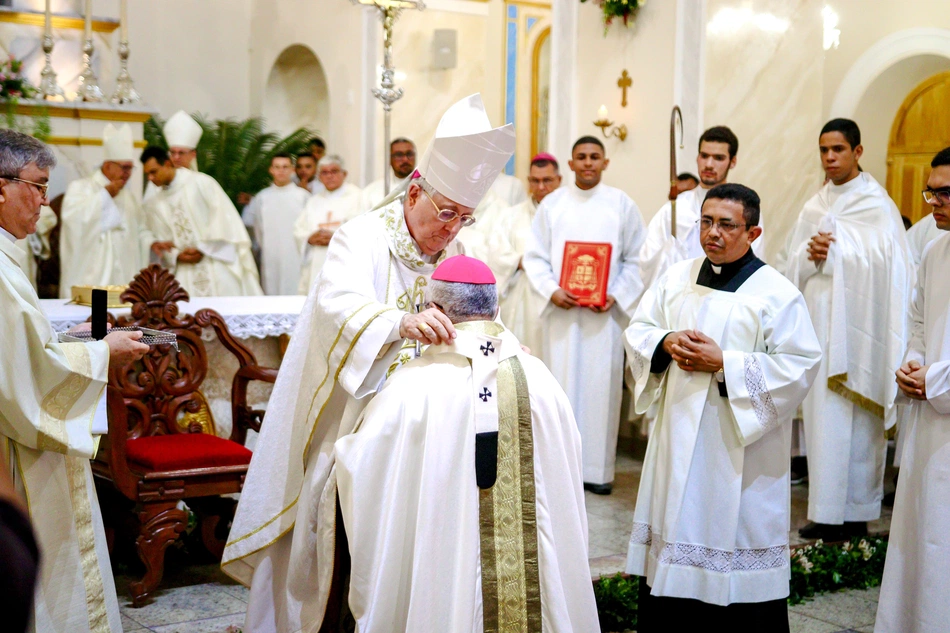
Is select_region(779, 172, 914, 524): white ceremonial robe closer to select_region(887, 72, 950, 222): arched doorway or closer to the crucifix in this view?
select_region(887, 72, 950, 222): arched doorway

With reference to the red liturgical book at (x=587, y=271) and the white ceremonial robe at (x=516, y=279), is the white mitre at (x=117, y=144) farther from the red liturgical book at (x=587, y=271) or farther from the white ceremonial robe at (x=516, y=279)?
the red liturgical book at (x=587, y=271)

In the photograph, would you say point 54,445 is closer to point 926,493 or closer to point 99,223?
point 926,493

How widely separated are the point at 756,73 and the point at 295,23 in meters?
7.07

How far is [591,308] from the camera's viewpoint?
6141 millimetres

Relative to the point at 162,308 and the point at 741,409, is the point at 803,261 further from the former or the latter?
the point at 162,308

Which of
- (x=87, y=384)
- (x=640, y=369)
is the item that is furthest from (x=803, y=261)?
(x=87, y=384)

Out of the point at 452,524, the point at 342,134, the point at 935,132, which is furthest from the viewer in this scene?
the point at 342,134

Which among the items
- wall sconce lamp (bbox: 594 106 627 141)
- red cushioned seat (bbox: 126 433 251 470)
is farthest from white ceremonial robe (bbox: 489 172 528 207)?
red cushioned seat (bbox: 126 433 251 470)

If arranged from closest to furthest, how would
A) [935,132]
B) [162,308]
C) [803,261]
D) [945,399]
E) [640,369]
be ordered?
[945,399]
[640,369]
[162,308]
[803,261]
[935,132]

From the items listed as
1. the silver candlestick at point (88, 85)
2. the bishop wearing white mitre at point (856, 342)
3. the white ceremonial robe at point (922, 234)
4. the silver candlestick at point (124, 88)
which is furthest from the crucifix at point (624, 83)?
the silver candlestick at point (88, 85)

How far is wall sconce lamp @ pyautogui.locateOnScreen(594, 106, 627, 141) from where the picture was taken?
8633 millimetres

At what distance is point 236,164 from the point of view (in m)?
12.6

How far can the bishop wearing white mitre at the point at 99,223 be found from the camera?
7945mm

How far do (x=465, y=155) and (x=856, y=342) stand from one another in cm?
299
